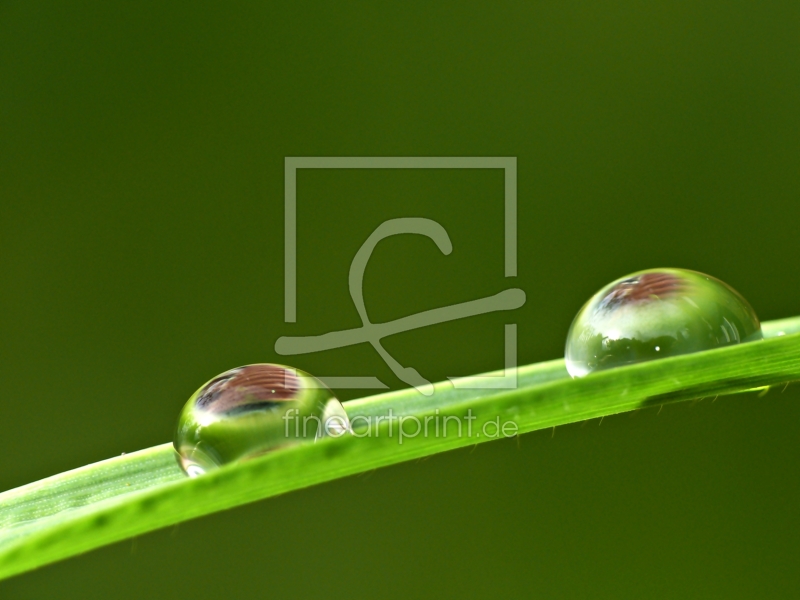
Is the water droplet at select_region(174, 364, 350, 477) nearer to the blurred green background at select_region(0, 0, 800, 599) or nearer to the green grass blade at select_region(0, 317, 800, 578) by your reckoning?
the green grass blade at select_region(0, 317, 800, 578)

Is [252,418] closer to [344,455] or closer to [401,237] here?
[344,455]

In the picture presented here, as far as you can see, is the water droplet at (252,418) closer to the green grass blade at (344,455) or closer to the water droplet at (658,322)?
the green grass blade at (344,455)

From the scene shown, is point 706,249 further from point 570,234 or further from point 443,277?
point 443,277

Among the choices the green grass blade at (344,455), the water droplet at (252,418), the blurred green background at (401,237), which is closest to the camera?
the green grass blade at (344,455)

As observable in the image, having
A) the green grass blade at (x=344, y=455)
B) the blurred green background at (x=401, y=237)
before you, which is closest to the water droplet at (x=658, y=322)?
the green grass blade at (x=344, y=455)

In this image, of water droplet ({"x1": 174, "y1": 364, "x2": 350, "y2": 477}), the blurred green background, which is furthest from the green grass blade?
the blurred green background

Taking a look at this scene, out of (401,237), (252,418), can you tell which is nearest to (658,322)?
(252,418)

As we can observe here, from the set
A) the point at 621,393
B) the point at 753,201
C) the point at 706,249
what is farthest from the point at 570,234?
the point at 621,393
